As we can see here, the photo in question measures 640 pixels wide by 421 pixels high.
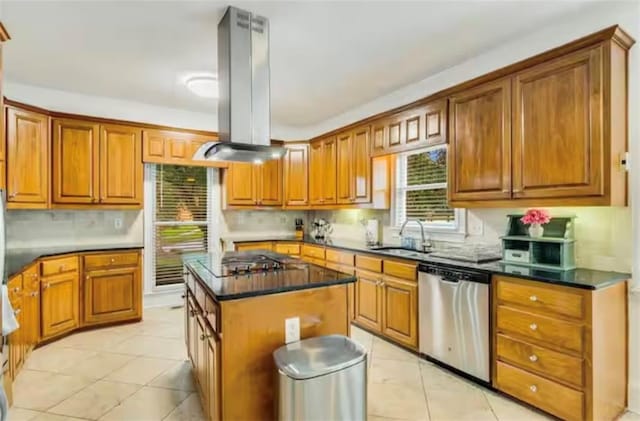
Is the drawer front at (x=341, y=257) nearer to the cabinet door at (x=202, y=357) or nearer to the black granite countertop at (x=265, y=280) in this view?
the black granite countertop at (x=265, y=280)

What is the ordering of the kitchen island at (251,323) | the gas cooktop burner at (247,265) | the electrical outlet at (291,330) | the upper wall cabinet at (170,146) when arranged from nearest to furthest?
the kitchen island at (251,323) < the electrical outlet at (291,330) < the gas cooktop burner at (247,265) < the upper wall cabinet at (170,146)

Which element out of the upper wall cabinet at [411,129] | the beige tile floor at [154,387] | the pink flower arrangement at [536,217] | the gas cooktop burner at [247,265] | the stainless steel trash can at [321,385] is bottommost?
the beige tile floor at [154,387]

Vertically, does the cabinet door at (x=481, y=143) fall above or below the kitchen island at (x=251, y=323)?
above

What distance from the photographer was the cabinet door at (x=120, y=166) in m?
4.07

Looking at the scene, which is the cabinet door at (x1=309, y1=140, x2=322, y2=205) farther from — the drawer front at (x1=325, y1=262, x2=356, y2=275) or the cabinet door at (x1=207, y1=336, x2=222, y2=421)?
the cabinet door at (x1=207, y1=336, x2=222, y2=421)

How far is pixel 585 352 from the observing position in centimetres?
207

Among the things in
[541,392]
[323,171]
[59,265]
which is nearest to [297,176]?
[323,171]

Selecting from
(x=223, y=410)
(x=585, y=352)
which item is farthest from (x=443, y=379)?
(x=223, y=410)

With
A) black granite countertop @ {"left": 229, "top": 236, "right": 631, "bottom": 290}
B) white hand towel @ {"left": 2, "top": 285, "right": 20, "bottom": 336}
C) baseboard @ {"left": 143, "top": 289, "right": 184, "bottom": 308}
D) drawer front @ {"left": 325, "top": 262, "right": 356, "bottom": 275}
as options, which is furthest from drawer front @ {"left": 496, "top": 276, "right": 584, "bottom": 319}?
baseboard @ {"left": 143, "top": 289, "right": 184, "bottom": 308}

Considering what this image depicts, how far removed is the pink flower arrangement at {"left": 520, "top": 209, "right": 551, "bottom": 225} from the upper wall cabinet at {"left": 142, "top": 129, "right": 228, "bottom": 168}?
3.78m

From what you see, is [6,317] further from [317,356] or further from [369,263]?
[369,263]

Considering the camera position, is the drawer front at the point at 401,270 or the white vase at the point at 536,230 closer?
the white vase at the point at 536,230

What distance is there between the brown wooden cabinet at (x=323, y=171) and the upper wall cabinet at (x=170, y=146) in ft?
4.65

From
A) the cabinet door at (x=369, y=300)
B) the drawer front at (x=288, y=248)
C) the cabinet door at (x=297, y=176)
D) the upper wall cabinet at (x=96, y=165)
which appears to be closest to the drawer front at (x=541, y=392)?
the cabinet door at (x=369, y=300)
